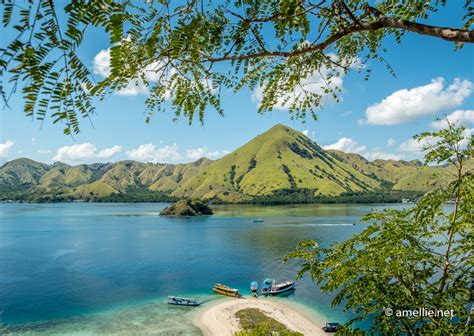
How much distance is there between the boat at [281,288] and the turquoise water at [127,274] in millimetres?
1491

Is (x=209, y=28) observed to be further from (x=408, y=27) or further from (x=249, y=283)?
(x=249, y=283)

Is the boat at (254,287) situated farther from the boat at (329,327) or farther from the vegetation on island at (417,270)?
the vegetation on island at (417,270)

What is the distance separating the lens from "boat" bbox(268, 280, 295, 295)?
155ft

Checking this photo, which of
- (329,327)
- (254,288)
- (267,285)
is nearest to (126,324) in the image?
(254,288)

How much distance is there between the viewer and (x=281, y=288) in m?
47.7

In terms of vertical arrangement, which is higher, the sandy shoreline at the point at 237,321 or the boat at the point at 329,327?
the boat at the point at 329,327

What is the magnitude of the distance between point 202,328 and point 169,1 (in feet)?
128

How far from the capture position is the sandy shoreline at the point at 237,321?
36.0m

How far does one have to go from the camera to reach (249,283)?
53062mm

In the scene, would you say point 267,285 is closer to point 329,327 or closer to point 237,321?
point 237,321

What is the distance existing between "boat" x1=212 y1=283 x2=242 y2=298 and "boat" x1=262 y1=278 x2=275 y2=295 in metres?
3.73

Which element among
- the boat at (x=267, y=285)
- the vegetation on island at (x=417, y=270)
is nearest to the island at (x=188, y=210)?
the boat at (x=267, y=285)

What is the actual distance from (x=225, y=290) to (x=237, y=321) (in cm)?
895

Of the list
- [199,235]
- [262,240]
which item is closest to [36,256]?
[199,235]
